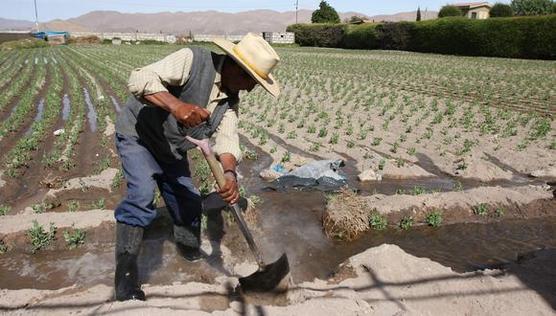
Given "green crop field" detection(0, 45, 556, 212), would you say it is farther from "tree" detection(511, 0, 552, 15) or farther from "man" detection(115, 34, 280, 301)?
"tree" detection(511, 0, 552, 15)

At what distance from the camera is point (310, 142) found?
7.86m

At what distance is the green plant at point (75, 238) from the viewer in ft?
13.5

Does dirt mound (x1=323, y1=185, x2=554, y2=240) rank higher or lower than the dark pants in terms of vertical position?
lower

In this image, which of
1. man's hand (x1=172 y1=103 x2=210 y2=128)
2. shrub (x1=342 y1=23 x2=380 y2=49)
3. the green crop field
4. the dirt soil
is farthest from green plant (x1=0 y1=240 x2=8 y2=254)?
shrub (x1=342 y1=23 x2=380 y2=49)

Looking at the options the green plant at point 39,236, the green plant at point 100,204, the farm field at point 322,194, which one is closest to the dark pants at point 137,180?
the farm field at point 322,194

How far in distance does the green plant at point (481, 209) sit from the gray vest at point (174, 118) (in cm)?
309

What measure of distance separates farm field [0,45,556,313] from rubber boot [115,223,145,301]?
21cm

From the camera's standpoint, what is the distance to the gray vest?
275 centimetres

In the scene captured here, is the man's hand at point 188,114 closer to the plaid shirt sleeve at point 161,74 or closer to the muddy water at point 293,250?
the plaid shirt sleeve at point 161,74

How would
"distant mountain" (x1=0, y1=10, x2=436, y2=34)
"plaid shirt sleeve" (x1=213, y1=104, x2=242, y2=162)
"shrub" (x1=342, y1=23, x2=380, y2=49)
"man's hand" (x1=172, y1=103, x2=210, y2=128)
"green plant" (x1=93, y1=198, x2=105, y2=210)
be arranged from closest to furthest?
"man's hand" (x1=172, y1=103, x2=210, y2=128), "plaid shirt sleeve" (x1=213, y1=104, x2=242, y2=162), "green plant" (x1=93, y1=198, x2=105, y2=210), "shrub" (x1=342, y1=23, x2=380, y2=49), "distant mountain" (x1=0, y1=10, x2=436, y2=34)

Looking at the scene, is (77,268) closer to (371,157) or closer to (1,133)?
(371,157)

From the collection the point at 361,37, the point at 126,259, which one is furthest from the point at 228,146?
the point at 361,37

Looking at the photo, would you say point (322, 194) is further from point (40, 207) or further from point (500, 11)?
point (500, 11)

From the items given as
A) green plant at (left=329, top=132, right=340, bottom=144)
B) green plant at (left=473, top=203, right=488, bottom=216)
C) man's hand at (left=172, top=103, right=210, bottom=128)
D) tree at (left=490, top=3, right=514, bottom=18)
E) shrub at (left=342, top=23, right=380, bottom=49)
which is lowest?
green plant at (left=473, top=203, right=488, bottom=216)
